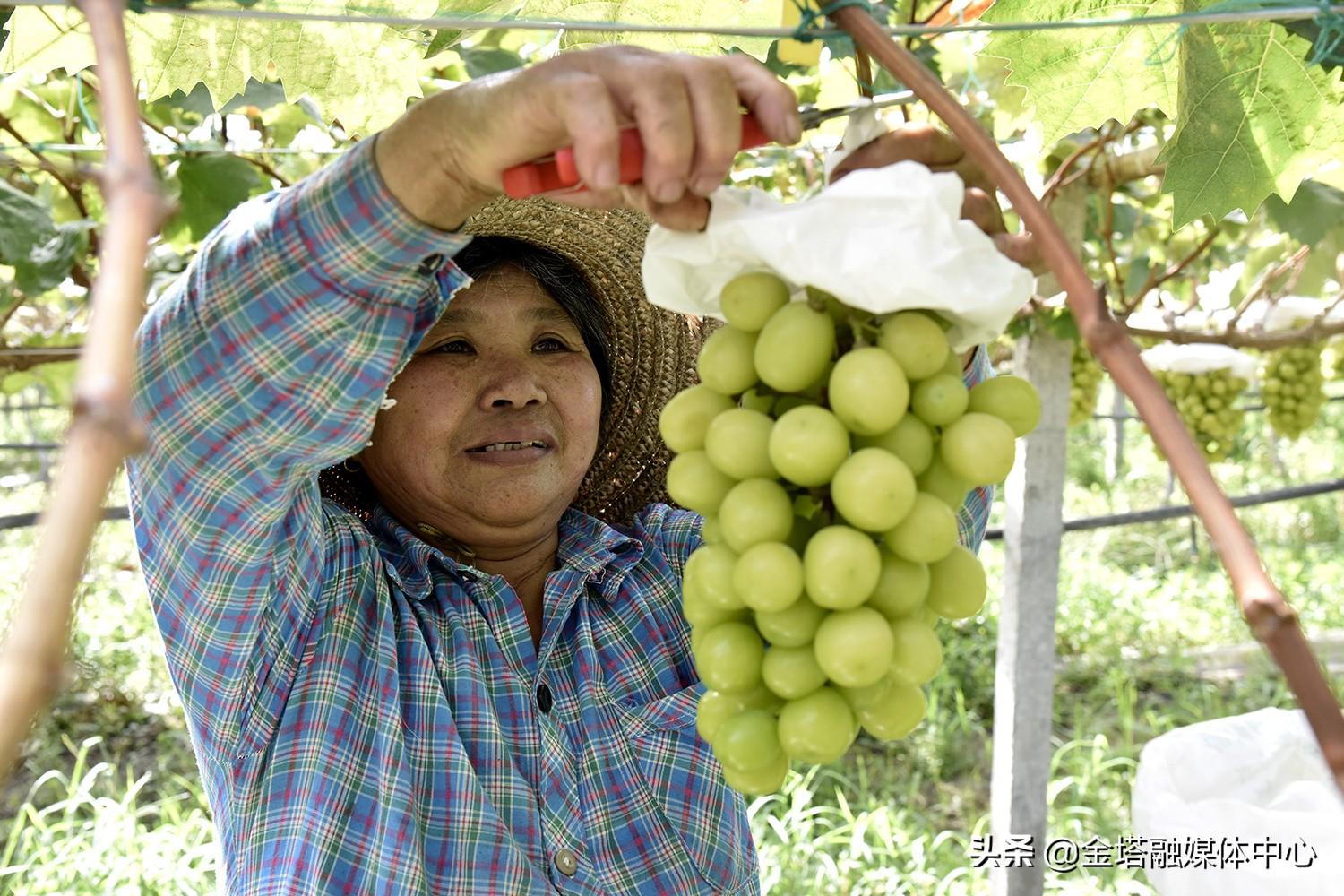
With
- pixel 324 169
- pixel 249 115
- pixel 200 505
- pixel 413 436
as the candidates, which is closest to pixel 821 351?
pixel 324 169

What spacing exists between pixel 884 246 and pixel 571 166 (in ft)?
0.75

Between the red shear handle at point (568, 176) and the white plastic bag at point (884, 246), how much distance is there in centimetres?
6

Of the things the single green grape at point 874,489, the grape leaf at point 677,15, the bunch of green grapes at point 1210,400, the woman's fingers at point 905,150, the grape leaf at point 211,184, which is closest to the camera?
the single green grape at point 874,489

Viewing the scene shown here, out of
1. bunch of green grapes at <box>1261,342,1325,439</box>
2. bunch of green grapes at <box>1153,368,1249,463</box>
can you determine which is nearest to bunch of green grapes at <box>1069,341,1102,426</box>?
bunch of green grapes at <box>1153,368,1249,463</box>

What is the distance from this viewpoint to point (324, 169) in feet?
3.46

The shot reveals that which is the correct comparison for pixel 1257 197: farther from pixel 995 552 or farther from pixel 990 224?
pixel 995 552

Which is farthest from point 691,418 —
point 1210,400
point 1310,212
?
point 1210,400

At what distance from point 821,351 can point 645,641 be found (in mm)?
977

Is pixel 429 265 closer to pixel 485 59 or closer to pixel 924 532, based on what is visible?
pixel 924 532

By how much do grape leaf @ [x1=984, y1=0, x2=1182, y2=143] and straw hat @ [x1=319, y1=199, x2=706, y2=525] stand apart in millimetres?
581

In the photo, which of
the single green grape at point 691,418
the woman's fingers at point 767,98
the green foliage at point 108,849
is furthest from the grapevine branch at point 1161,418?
the green foliage at point 108,849

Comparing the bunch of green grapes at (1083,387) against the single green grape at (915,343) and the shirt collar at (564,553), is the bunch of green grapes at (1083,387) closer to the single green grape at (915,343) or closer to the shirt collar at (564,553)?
the shirt collar at (564,553)

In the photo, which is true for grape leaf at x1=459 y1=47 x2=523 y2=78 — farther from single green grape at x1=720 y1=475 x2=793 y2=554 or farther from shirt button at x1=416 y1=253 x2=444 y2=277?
single green grape at x1=720 y1=475 x2=793 y2=554

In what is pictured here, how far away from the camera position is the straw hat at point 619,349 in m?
1.70
